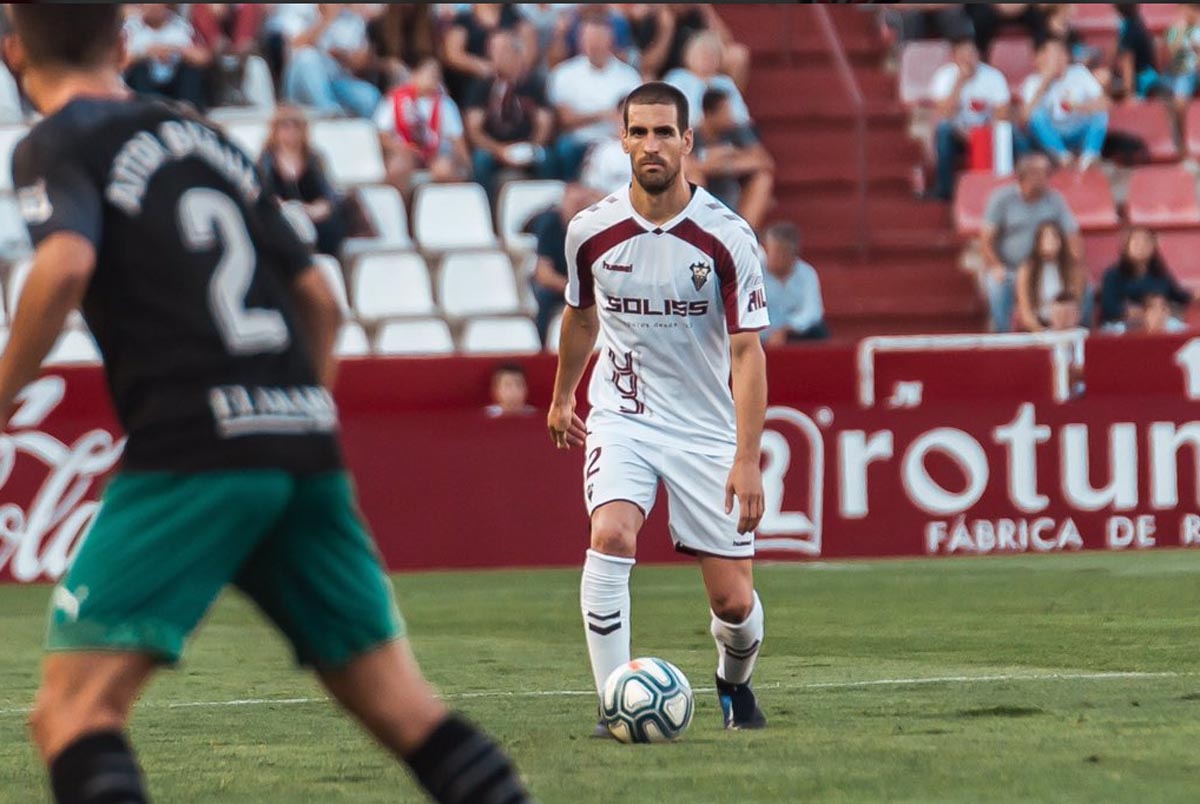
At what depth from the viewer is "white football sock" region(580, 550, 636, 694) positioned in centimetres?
763

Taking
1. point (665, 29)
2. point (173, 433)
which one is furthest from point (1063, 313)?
point (173, 433)

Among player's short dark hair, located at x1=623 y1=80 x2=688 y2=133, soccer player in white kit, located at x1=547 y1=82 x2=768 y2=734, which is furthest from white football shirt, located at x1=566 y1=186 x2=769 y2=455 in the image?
player's short dark hair, located at x1=623 y1=80 x2=688 y2=133

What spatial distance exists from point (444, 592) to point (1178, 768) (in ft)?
24.8

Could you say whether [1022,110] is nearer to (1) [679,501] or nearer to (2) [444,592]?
(2) [444,592]

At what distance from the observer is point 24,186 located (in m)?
4.45

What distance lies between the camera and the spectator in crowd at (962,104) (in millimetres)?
20109

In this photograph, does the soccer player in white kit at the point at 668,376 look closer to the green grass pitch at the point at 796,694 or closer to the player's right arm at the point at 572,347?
the player's right arm at the point at 572,347

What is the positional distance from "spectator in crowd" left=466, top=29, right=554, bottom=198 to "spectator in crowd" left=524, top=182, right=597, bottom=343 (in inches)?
59.3

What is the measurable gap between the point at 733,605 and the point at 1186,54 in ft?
47.8

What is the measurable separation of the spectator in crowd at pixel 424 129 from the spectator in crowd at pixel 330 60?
357 millimetres

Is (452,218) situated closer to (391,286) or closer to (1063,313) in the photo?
(391,286)

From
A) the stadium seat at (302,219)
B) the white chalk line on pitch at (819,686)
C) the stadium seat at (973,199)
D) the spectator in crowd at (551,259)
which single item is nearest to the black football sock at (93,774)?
the white chalk line on pitch at (819,686)

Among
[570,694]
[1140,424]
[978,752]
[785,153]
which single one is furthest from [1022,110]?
[978,752]

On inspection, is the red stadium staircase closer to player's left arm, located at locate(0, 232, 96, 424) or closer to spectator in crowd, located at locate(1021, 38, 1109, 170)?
spectator in crowd, located at locate(1021, 38, 1109, 170)
